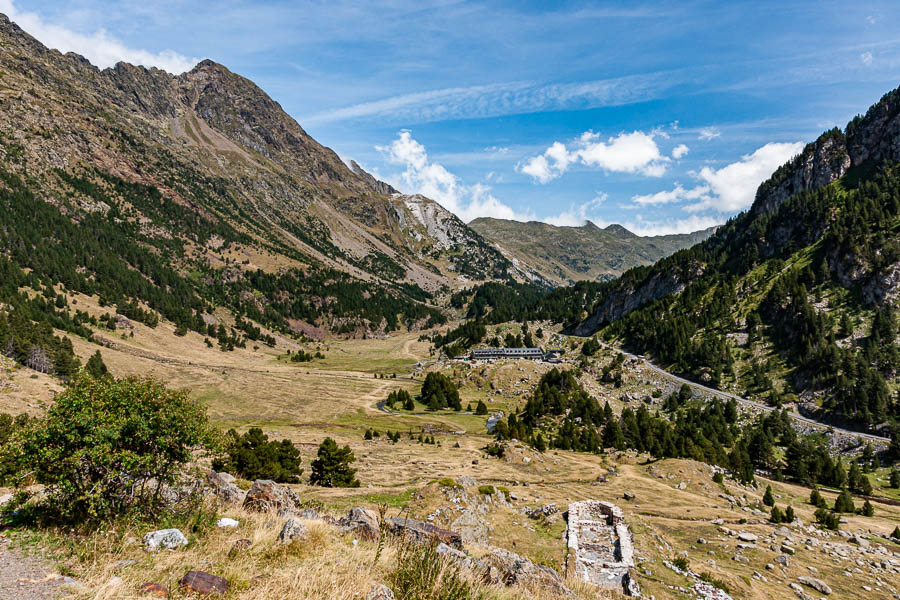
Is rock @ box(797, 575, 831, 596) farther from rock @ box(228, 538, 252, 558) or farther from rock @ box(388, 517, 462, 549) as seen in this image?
rock @ box(228, 538, 252, 558)

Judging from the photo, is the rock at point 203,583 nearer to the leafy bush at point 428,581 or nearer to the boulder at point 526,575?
the leafy bush at point 428,581

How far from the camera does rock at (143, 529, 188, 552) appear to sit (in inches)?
404

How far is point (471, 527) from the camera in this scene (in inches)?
1101

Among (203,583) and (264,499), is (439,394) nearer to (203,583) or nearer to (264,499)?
(264,499)

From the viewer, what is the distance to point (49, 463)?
35.1ft

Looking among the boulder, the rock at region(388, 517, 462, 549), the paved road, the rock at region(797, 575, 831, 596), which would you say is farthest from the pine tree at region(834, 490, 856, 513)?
the rock at region(388, 517, 462, 549)

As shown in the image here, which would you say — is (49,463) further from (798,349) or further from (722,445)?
(798,349)

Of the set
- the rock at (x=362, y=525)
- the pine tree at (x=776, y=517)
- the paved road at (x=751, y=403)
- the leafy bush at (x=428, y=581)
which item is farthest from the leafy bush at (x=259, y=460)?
the paved road at (x=751, y=403)

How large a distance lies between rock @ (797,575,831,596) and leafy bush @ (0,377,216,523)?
35640 mm

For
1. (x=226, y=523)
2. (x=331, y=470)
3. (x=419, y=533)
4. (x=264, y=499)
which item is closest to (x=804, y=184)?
(x=331, y=470)

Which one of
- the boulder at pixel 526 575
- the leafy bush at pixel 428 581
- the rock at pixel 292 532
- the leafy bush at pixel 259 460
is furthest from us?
the leafy bush at pixel 259 460

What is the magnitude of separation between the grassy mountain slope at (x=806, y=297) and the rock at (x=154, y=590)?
A: 111 meters

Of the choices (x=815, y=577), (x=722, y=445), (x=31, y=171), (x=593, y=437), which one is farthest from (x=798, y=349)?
(x=31, y=171)

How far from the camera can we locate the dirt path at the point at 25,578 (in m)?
7.31
